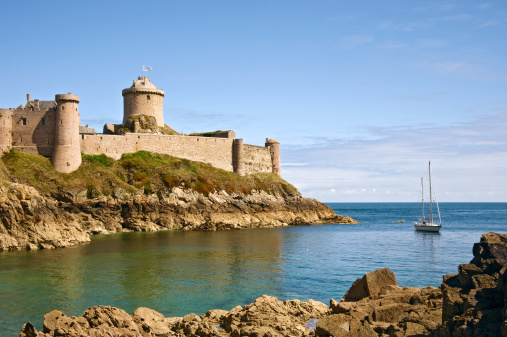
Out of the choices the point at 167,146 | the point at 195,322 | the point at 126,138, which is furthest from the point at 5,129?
the point at 195,322

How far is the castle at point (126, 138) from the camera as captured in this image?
151 ft

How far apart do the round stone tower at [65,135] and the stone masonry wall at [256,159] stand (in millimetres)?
23843

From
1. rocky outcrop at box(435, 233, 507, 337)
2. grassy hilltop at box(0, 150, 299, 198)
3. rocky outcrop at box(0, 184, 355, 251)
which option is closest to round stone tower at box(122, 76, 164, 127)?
grassy hilltop at box(0, 150, 299, 198)

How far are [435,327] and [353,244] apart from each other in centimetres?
2986

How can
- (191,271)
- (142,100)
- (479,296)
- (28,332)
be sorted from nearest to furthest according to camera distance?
(479,296) → (28,332) → (191,271) → (142,100)

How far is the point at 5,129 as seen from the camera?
150ft

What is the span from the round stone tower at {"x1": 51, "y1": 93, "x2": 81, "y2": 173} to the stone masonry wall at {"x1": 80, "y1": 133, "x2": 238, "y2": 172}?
318 cm

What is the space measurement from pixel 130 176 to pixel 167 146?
327 inches

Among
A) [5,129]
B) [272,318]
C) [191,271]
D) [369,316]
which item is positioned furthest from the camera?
[5,129]

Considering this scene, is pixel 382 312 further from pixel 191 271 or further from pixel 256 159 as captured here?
pixel 256 159

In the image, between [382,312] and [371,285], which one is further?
[371,285]

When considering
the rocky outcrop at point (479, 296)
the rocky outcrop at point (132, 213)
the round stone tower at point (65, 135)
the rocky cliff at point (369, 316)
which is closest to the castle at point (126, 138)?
the round stone tower at point (65, 135)

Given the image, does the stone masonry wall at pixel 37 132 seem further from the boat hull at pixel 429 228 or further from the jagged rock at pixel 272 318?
the boat hull at pixel 429 228

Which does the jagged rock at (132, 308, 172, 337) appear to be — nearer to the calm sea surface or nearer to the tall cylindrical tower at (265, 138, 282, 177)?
the calm sea surface
